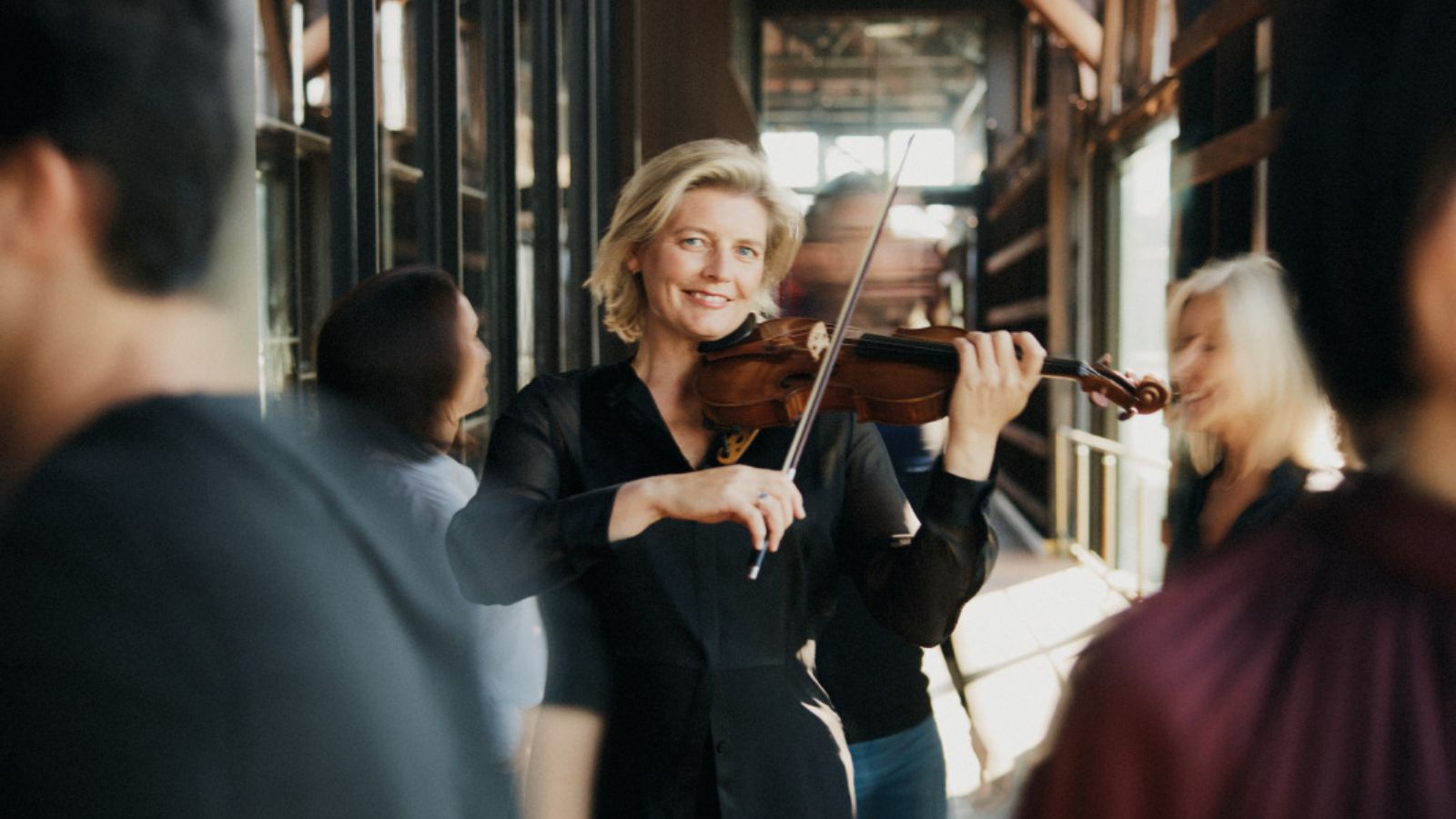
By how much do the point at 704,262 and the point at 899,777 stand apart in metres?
0.72

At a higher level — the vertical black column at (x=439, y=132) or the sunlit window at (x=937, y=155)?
the sunlit window at (x=937, y=155)

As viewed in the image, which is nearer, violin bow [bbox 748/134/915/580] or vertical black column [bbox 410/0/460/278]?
violin bow [bbox 748/134/915/580]

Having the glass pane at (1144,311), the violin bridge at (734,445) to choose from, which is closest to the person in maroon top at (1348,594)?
the violin bridge at (734,445)

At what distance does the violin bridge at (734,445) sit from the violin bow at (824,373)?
0.05 metres

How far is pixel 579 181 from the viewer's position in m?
4.50

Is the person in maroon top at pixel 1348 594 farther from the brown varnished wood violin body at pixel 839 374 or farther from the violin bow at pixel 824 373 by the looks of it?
the brown varnished wood violin body at pixel 839 374

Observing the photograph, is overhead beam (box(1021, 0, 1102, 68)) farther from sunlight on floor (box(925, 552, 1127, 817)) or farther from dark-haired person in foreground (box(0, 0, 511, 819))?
dark-haired person in foreground (box(0, 0, 511, 819))

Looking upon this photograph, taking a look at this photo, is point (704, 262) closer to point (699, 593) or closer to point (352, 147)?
point (699, 593)

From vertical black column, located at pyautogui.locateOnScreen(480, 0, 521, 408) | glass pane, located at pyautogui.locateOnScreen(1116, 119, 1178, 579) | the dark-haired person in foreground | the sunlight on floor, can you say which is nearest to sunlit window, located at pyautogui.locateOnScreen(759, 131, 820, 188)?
glass pane, located at pyautogui.locateOnScreen(1116, 119, 1178, 579)

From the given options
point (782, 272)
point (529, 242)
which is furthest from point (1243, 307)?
point (529, 242)

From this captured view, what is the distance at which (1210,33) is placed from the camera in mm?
3803

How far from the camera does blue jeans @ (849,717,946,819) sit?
5.40ft

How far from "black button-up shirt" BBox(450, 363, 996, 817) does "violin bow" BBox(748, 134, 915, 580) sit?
26mm

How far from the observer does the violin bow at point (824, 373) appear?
1.42 meters
